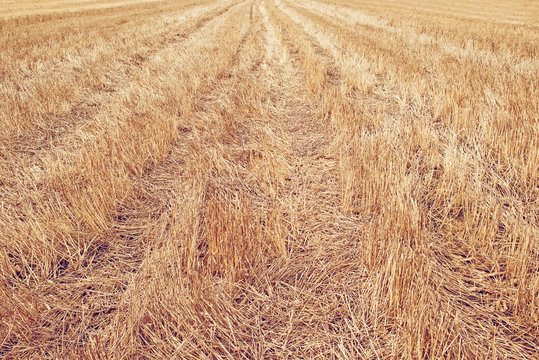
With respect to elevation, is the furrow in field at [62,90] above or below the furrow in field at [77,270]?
above

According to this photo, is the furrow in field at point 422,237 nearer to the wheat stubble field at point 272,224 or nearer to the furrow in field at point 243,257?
the wheat stubble field at point 272,224

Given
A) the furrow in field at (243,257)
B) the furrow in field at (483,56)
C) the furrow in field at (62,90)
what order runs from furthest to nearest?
the furrow in field at (483,56) → the furrow in field at (62,90) → the furrow in field at (243,257)

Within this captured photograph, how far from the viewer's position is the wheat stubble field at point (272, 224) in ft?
4.61

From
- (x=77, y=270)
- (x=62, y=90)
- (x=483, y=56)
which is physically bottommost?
(x=77, y=270)

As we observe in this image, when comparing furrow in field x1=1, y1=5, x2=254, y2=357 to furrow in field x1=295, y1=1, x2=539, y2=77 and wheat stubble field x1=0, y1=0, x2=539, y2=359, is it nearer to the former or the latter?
wheat stubble field x1=0, y1=0, x2=539, y2=359

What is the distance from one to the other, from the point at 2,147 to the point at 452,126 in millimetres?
5317

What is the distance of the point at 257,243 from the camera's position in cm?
192

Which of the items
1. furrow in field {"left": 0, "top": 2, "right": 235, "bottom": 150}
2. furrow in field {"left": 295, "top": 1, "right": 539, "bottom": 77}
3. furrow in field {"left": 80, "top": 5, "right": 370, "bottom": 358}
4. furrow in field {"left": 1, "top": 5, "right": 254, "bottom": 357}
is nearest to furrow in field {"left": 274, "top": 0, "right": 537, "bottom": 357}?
furrow in field {"left": 80, "top": 5, "right": 370, "bottom": 358}

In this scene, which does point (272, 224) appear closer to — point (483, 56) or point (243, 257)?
point (243, 257)

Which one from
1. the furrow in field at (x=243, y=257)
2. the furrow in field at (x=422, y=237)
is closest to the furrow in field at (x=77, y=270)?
the furrow in field at (x=243, y=257)

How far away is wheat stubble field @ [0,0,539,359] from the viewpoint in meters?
1.41

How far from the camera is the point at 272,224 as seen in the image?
2.08 meters

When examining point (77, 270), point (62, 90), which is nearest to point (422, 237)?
point (77, 270)

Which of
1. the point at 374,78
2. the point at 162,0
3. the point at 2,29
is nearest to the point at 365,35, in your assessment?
the point at 374,78
